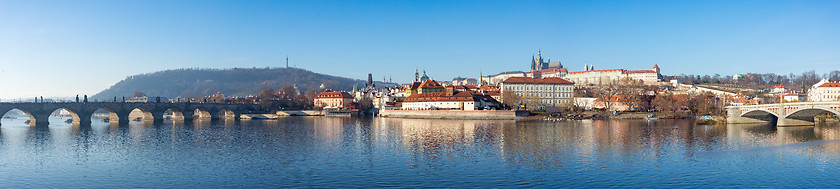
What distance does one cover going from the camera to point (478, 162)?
29.3 m

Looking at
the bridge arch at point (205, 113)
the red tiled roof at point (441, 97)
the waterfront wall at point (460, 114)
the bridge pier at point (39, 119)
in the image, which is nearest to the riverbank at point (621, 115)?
the waterfront wall at point (460, 114)

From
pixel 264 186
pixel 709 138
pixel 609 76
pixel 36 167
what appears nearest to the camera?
pixel 264 186

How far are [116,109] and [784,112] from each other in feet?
280

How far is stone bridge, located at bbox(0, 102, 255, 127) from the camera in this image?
75312mm

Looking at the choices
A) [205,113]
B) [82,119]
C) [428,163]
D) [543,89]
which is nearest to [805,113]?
[428,163]

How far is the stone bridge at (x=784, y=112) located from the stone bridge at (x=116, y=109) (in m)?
80.3

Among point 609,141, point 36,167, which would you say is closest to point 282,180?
point 36,167

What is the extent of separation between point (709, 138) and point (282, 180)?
35.2m

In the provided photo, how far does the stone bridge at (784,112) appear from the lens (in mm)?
49859

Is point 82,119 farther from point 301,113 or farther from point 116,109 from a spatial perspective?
point 301,113

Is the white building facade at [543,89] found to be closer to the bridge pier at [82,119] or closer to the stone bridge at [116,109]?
the stone bridge at [116,109]

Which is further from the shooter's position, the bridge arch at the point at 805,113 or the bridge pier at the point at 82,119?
the bridge pier at the point at 82,119

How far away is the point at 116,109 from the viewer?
83.1m

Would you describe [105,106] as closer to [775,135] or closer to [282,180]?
[282,180]
